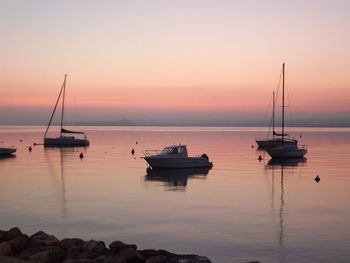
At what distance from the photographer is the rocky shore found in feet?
41.0

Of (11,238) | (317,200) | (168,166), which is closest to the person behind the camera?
(11,238)

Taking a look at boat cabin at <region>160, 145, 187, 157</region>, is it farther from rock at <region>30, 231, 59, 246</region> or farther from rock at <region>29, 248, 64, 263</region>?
rock at <region>29, 248, 64, 263</region>

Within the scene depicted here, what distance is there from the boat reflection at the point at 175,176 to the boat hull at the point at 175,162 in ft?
1.36

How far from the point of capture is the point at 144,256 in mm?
13820

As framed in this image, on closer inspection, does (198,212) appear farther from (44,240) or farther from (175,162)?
(175,162)

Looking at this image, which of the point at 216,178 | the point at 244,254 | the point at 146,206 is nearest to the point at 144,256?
the point at 244,254

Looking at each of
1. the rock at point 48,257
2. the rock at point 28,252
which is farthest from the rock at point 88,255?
the rock at point 28,252

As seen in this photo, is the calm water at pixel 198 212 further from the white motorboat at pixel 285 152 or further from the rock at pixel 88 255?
the white motorboat at pixel 285 152

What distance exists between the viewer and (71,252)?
43.7 ft

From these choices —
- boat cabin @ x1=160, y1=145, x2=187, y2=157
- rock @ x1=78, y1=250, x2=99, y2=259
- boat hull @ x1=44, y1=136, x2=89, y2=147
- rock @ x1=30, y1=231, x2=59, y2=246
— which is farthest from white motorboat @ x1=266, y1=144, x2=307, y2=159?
rock @ x1=78, y1=250, x2=99, y2=259

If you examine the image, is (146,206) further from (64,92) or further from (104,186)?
(64,92)

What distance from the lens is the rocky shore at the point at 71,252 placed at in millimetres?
12500

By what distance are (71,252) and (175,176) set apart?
90.6 feet

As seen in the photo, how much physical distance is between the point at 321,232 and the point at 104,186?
1782 cm
